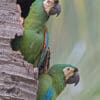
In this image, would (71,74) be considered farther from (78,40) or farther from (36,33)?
(36,33)

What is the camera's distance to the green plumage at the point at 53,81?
2398 mm

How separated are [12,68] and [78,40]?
0.74 metres

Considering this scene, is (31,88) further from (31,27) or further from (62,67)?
(62,67)

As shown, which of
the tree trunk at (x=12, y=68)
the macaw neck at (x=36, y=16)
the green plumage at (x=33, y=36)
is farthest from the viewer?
the macaw neck at (x=36, y=16)

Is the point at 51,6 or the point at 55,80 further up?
the point at 51,6

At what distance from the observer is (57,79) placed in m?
2.65

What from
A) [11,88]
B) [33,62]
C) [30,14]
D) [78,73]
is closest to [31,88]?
[11,88]

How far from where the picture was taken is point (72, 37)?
2758mm

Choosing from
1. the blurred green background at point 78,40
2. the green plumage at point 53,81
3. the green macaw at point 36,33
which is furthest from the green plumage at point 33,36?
the blurred green background at point 78,40

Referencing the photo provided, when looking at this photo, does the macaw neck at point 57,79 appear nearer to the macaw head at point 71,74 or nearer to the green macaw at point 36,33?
the macaw head at point 71,74

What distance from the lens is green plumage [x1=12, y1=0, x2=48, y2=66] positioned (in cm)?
231

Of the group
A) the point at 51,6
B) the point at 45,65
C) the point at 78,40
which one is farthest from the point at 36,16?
the point at 78,40

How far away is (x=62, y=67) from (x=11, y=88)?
2.34 feet

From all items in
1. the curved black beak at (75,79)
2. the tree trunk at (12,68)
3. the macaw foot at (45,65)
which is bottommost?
the curved black beak at (75,79)
